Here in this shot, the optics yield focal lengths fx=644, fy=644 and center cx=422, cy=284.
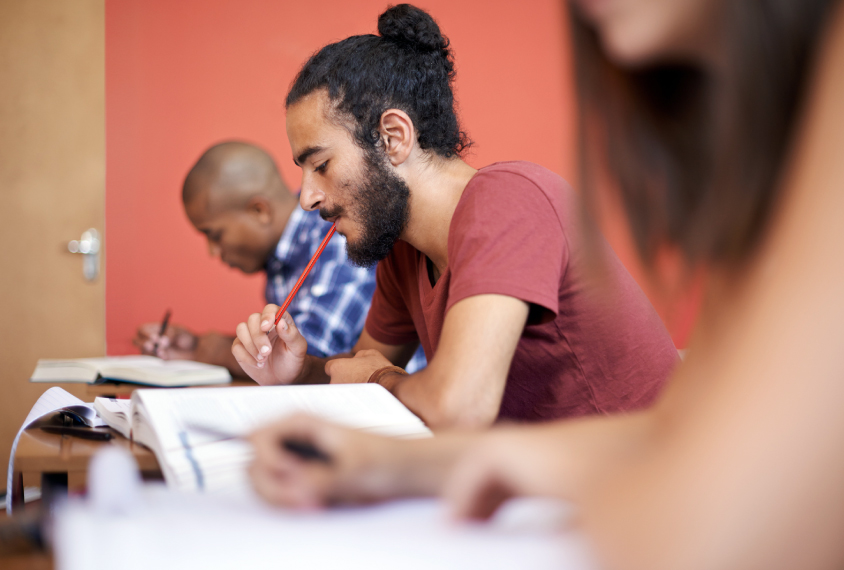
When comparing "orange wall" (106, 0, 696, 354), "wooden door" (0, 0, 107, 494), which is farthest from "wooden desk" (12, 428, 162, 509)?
"wooden door" (0, 0, 107, 494)

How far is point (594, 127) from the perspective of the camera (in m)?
0.52

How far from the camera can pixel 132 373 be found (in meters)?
1.38

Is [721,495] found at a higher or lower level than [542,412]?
higher

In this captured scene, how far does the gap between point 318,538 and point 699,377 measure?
0.66ft

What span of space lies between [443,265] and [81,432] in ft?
2.07

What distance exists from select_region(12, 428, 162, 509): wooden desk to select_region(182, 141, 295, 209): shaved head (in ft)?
4.76

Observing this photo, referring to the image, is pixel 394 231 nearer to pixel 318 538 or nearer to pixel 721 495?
pixel 318 538

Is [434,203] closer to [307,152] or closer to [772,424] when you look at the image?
[307,152]

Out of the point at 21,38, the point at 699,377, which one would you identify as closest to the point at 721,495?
the point at 699,377

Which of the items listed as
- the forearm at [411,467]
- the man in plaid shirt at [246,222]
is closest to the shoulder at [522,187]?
the forearm at [411,467]

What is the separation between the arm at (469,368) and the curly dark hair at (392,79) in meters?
0.47

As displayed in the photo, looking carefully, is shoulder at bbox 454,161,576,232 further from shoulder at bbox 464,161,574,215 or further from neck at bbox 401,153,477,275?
neck at bbox 401,153,477,275

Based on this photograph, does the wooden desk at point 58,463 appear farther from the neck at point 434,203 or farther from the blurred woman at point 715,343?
the neck at point 434,203

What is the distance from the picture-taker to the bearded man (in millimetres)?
791
